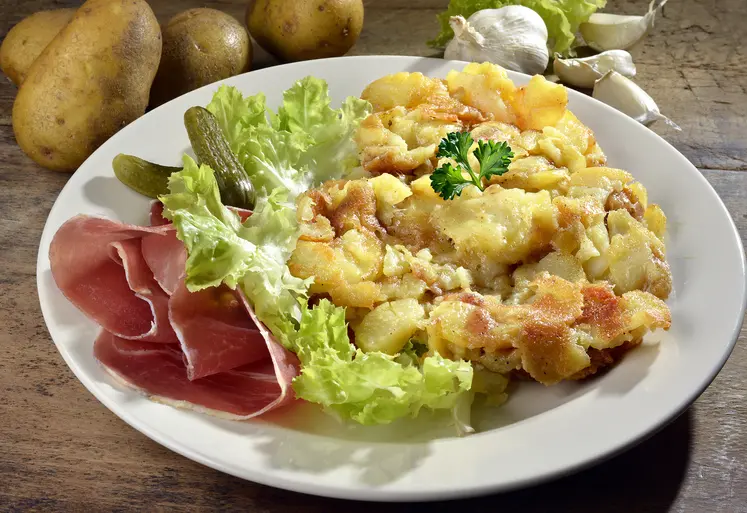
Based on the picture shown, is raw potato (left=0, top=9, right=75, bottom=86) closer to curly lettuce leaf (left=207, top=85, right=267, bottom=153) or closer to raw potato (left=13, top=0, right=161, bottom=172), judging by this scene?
raw potato (left=13, top=0, right=161, bottom=172)

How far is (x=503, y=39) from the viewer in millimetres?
3756

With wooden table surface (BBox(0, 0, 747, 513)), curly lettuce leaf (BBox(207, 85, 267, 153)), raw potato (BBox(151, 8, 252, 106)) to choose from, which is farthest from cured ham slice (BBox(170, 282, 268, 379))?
raw potato (BBox(151, 8, 252, 106))

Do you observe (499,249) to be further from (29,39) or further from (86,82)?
(29,39)

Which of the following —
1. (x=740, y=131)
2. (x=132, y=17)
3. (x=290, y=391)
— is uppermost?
(x=132, y=17)

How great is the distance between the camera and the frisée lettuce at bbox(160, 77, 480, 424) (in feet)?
6.81

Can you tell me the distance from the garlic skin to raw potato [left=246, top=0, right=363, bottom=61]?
1.30 meters

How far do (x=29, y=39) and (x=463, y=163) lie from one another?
2.41 metres

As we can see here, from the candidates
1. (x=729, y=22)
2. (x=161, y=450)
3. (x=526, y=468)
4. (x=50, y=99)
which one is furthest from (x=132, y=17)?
(x=729, y=22)

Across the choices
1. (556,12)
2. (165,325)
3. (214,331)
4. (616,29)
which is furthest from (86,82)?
(616,29)

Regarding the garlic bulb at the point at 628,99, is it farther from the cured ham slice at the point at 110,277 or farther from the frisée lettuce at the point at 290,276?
the cured ham slice at the point at 110,277

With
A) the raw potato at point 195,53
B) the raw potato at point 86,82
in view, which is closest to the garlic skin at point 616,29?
the raw potato at point 195,53

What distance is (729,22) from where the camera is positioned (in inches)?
183

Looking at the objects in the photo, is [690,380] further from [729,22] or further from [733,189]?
[729,22]

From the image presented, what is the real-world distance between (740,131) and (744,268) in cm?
167
